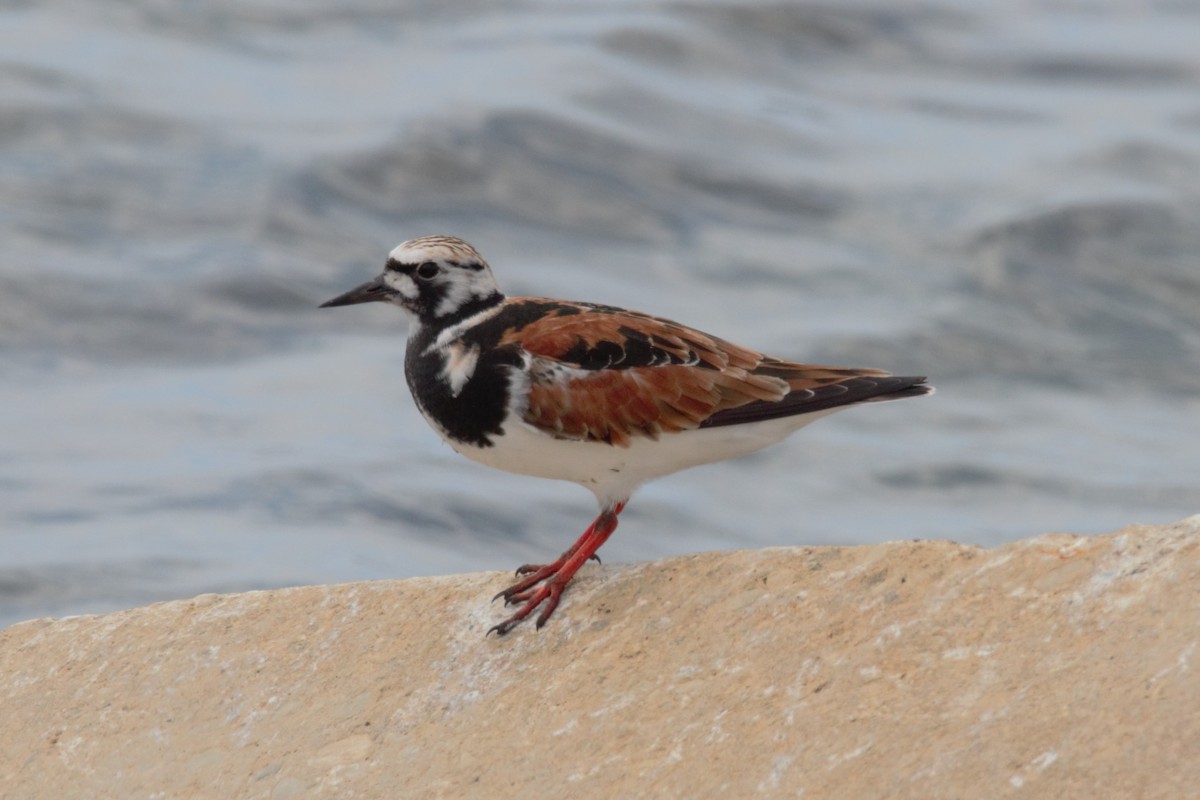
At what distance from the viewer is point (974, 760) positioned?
527 centimetres

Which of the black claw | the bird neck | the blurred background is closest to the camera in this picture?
→ the black claw

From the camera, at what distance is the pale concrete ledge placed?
533cm

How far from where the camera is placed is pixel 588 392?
23.0 feet

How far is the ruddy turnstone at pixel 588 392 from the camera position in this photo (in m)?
6.98

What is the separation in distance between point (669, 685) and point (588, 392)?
54.8 inches

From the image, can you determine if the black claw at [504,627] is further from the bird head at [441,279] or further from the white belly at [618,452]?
Result: the bird head at [441,279]

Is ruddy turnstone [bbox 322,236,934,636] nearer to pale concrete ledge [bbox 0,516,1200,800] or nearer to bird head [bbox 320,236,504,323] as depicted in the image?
bird head [bbox 320,236,504,323]

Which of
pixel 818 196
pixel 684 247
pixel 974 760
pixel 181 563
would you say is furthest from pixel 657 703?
pixel 818 196

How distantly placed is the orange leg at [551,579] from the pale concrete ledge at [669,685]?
0.07 metres

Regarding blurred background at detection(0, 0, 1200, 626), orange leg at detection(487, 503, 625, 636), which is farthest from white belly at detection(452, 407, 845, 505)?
blurred background at detection(0, 0, 1200, 626)

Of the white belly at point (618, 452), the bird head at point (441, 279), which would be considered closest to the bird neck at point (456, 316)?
the bird head at point (441, 279)

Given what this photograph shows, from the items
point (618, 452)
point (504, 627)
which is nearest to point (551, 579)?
point (504, 627)

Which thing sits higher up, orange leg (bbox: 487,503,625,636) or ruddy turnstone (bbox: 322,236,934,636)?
ruddy turnstone (bbox: 322,236,934,636)

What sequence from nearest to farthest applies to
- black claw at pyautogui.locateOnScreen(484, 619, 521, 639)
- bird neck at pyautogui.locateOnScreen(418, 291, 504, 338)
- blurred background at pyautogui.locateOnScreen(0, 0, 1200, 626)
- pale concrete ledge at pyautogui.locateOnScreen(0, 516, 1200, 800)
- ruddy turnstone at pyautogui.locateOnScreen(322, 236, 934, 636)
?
pale concrete ledge at pyautogui.locateOnScreen(0, 516, 1200, 800), black claw at pyautogui.locateOnScreen(484, 619, 521, 639), ruddy turnstone at pyautogui.locateOnScreen(322, 236, 934, 636), bird neck at pyautogui.locateOnScreen(418, 291, 504, 338), blurred background at pyautogui.locateOnScreen(0, 0, 1200, 626)
